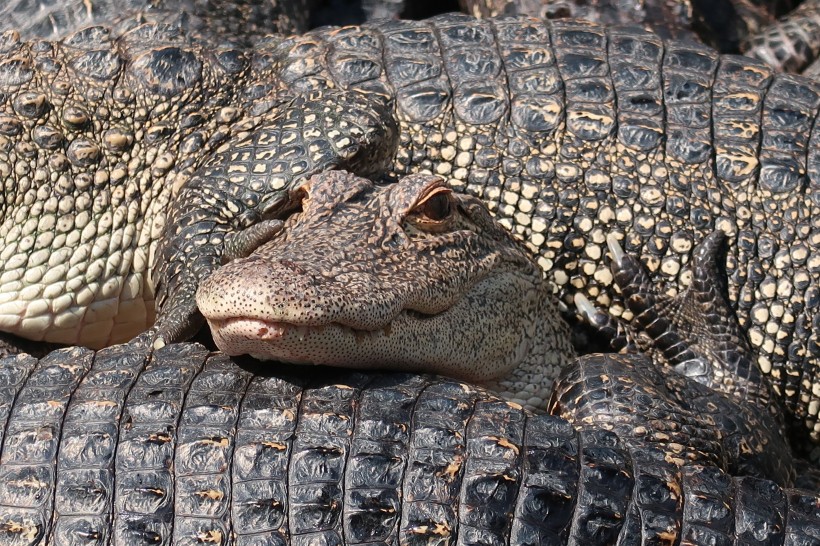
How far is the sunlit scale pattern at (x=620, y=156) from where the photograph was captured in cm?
406

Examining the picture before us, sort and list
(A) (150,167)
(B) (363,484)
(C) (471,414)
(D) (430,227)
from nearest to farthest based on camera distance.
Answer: (B) (363,484) → (C) (471,414) → (D) (430,227) → (A) (150,167)

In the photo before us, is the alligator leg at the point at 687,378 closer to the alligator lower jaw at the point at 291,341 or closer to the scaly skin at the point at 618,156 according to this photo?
the scaly skin at the point at 618,156

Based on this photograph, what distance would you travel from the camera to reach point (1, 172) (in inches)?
158

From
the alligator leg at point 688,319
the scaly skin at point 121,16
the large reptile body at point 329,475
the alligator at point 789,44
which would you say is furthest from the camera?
the alligator at point 789,44

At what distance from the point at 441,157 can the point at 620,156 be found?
0.60 m

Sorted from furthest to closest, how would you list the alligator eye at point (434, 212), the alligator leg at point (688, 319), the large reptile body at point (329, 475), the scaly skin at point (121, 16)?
the scaly skin at point (121, 16) < the alligator leg at point (688, 319) < the alligator eye at point (434, 212) < the large reptile body at point (329, 475)

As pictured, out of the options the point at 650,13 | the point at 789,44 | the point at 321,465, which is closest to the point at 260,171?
the point at 321,465

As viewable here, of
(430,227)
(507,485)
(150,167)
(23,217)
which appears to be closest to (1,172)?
(23,217)

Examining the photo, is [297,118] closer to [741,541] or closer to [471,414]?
[471,414]

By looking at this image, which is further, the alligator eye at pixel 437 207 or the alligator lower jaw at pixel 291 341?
the alligator eye at pixel 437 207

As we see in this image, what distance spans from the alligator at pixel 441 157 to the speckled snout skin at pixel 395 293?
1.48ft

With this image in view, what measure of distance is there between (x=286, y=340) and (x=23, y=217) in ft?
5.13

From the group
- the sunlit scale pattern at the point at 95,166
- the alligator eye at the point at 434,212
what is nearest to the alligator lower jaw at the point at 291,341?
the alligator eye at the point at 434,212

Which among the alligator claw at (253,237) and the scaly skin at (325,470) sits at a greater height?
the alligator claw at (253,237)
